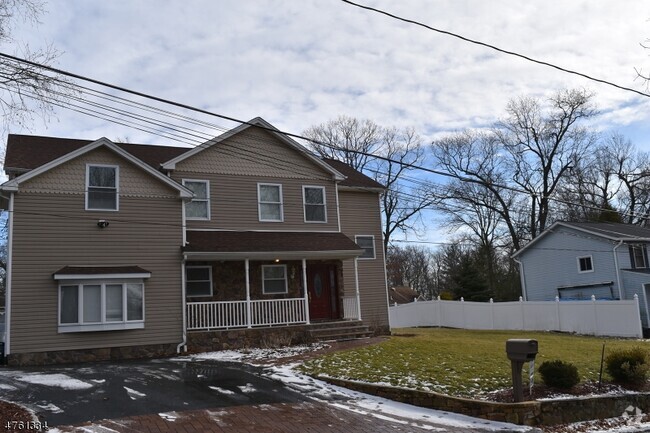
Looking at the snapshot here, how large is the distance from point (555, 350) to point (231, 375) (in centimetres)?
901

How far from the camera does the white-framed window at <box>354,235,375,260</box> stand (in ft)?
76.4

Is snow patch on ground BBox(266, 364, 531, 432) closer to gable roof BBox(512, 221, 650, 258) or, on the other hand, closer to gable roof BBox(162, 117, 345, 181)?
gable roof BBox(162, 117, 345, 181)

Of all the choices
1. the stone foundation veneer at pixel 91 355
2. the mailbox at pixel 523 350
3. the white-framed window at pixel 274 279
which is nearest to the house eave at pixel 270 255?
the white-framed window at pixel 274 279

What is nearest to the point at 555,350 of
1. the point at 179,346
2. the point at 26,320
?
the point at 179,346

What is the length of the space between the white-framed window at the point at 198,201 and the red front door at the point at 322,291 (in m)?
4.47

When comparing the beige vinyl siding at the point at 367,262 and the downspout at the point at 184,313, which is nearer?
the downspout at the point at 184,313

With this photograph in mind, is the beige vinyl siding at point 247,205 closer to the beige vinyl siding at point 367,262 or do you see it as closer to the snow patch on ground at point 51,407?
the beige vinyl siding at point 367,262

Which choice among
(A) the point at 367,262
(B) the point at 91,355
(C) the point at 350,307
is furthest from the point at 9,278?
(A) the point at 367,262

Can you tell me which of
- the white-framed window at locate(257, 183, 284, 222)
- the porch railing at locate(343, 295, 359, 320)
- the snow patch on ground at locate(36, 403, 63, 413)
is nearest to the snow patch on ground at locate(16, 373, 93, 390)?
the snow patch on ground at locate(36, 403, 63, 413)

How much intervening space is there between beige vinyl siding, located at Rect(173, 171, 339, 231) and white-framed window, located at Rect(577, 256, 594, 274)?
54.0 ft

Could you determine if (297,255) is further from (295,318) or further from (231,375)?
(231,375)

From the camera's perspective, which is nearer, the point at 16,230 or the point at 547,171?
the point at 16,230

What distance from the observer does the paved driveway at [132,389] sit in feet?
31.3

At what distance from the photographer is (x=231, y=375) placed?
42.4ft
